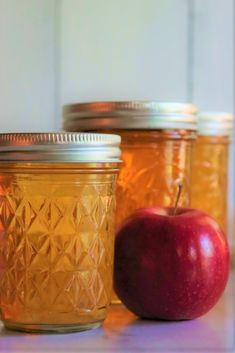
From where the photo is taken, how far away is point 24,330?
2.33 ft

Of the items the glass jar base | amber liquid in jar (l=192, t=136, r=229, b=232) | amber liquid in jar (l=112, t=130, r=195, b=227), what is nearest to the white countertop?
the glass jar base

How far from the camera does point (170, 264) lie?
738 millimetres

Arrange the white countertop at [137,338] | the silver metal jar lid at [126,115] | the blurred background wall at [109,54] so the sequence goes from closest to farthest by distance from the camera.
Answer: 1. the white countertop at [137,338]
2. the silver metal jar lid at [126,115]
3. the blurred background wall at [109,54]

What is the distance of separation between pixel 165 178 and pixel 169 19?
1.17ft

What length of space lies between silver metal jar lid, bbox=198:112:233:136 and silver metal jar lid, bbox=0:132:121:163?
334mm

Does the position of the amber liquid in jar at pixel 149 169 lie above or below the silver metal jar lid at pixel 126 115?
below

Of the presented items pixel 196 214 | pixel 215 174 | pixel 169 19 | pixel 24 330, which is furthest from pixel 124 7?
pixel 24 330

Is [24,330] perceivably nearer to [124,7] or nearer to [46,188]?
[46,188]

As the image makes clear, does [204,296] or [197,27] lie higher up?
[197,27]

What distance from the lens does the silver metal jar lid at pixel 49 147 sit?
0.67m

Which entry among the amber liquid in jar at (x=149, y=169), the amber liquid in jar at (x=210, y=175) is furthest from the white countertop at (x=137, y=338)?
the amber liquid in jar at (x=210, y=175)

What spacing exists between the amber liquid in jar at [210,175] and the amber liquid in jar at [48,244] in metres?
0.32

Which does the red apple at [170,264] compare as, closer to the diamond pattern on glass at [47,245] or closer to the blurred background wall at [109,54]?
the diamond pattern on glass at [47,245]

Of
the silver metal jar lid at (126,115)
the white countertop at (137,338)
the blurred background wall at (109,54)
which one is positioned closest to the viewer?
the white countertop at (137,338)
